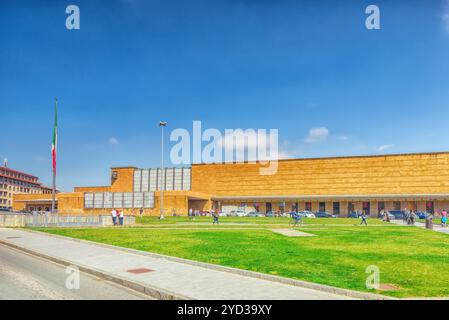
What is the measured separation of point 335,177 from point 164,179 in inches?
1553

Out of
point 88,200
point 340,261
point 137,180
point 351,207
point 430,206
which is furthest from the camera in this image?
point 137,180

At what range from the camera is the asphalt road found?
8.65m

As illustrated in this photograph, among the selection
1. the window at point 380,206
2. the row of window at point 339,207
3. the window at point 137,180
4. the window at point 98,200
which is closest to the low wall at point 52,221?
the window at point 98,200

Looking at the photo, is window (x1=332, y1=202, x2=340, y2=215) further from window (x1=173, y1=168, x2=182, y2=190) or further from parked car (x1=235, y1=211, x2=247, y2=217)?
window (x1=173, y1=168, x2=182, y2=190)

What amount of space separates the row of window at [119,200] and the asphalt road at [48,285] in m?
61.1

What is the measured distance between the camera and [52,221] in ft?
116

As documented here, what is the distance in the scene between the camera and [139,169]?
93.1m

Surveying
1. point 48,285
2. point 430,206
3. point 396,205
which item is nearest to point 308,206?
point 396,205

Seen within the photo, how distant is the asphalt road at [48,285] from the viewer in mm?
8648

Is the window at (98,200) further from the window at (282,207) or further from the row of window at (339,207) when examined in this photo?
the window at (282,207)

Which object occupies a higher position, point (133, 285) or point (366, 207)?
point (133, 285)

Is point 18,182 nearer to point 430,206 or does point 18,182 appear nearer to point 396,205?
point 396,205
